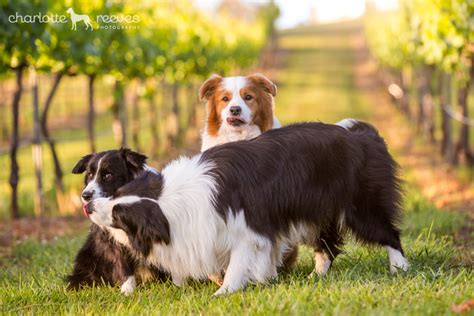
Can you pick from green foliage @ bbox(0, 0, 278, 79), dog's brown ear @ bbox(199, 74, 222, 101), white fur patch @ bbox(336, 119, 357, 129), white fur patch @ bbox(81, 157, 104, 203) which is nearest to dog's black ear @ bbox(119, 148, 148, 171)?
white fur patch @ bbox(81, 157, 104, 203)

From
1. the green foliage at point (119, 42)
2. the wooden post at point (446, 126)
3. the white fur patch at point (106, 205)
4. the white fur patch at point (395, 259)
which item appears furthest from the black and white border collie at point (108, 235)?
the wooden post at point (446, 126)

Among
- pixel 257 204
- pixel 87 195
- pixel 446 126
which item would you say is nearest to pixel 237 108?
pixel 257 204

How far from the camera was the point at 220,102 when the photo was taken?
645cm

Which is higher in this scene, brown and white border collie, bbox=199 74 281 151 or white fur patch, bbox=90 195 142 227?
brown and white border collie, bbox=199 74 281 151

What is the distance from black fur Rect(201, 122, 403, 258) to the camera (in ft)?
16.3

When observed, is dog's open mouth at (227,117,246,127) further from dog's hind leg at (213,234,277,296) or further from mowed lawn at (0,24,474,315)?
dog's hind leg at (213,234,277,296)

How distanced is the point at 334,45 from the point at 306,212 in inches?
2428

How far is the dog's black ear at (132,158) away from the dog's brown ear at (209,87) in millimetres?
1458

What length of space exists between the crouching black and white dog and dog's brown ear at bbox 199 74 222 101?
1.43m

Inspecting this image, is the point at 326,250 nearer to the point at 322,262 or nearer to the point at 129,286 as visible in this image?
the point at 322,262

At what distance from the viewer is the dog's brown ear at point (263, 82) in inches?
253

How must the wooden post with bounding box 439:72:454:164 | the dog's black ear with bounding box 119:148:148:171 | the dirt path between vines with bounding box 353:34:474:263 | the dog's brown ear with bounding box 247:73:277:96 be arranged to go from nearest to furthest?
the dog's black ear with bounding box 119:148:148:171, the dog's brown ear with bounding box 247:73:277:96, the dirt path between vines with bounding box 353:34:474:263, the wooden post with bounding box 439:72:454:164

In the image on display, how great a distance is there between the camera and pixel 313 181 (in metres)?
5.18

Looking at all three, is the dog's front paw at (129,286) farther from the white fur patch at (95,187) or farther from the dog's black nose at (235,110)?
the dog's black nose at (235,110)
